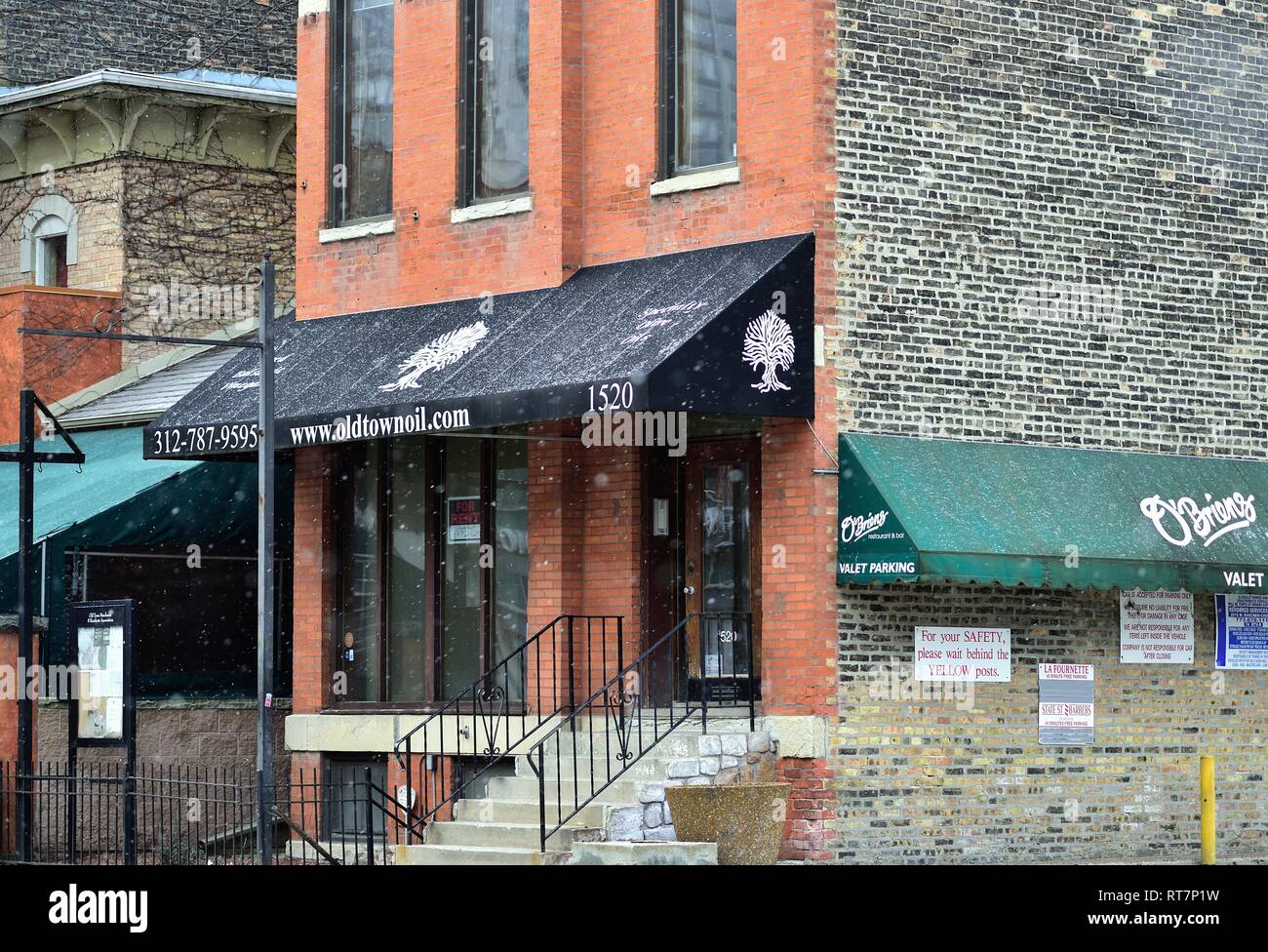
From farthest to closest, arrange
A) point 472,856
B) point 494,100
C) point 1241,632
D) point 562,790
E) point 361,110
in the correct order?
1. point 361,110
2. point 494,100
3. point 1241,632
4. point 562,790
5. point 472,856

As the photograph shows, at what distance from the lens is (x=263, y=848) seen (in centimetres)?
1575

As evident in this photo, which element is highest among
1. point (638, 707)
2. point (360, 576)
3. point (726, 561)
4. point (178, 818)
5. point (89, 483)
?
point (89, 483)

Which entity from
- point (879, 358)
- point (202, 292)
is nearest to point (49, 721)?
point (202, 292)

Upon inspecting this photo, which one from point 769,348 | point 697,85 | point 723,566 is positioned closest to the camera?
point 769,348

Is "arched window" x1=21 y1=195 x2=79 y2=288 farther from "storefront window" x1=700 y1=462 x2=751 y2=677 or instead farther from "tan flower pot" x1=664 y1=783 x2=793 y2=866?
"tan flower pot" x1=664 y1=783 x2=793 y2=866

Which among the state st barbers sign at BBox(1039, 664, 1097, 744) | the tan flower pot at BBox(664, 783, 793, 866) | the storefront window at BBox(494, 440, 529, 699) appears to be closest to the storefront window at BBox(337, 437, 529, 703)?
the storefront window at BBox(494, 440, 529, 699)

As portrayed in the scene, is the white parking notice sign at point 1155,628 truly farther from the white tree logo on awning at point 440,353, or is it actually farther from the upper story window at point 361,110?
the upper story window at point 361,110

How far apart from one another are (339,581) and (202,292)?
6377 millimetres

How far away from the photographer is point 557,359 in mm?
16562

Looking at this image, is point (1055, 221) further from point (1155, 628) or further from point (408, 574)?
point (408, 574)

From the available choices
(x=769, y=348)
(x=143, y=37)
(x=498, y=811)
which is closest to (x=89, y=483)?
(x=498, y=811)

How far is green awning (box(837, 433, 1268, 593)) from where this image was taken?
15836 mm

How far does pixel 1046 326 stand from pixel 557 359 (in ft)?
13.3

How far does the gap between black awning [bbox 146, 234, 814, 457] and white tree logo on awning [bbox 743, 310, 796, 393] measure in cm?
1
